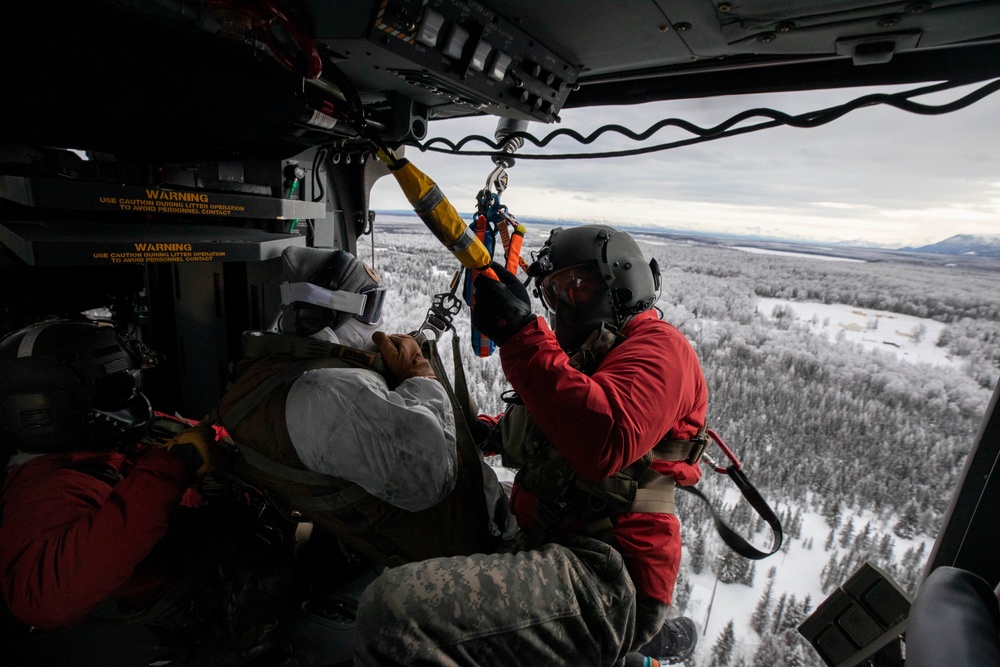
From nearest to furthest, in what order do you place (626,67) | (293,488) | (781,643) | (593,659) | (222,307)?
(593,659) → (293,488) → (626,67) → (781,643) → (222,307)

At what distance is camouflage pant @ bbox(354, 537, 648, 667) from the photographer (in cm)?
118

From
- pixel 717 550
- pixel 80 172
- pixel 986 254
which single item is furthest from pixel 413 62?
pixel 717 550

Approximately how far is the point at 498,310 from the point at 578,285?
383 millimetres

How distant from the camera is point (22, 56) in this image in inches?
55.8

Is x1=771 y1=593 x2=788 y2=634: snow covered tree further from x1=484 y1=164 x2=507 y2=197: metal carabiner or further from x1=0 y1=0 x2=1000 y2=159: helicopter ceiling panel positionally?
x1=484 y1=164 x2=507 y2=197: metal carabiner

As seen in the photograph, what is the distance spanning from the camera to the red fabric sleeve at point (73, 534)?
1354 mm

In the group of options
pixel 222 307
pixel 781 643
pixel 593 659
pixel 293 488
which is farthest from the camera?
pixel 222 307

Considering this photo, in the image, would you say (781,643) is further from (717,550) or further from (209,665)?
(209,665)

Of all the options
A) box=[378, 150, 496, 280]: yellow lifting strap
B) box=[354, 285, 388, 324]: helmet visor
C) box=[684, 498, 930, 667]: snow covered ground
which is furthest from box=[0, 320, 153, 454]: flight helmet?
box=[684, 498, 930, 667]: snow covered ground

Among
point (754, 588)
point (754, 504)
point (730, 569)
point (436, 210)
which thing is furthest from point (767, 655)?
point (436, 210)

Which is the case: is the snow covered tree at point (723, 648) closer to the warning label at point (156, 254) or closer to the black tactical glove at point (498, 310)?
the black tactical glove at point (498, 310)

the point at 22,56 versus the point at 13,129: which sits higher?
the point at 22,56

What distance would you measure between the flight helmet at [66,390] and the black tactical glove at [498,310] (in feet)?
4.98

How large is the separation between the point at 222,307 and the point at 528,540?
102 inches
